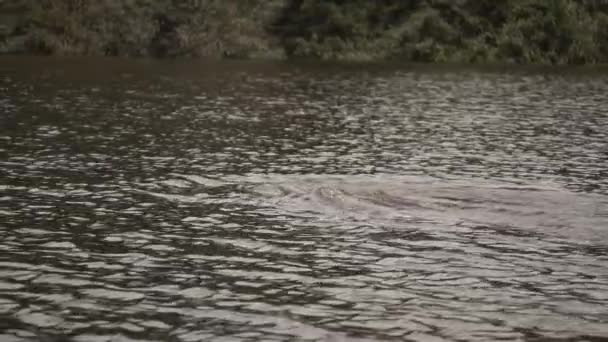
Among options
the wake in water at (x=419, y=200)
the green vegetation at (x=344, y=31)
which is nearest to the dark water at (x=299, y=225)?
the wake in water at (x=419, y=200)

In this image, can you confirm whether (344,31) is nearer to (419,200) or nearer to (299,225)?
(419,200)

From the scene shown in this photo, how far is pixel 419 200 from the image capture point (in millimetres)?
20125

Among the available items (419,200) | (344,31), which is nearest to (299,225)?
(419,200)

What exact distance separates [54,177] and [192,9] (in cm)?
6254

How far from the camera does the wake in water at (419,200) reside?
18.4m

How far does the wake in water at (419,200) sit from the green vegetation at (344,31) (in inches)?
2376

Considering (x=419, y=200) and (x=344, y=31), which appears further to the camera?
(x=344, y=31)

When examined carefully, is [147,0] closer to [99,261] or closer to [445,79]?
[445,79]

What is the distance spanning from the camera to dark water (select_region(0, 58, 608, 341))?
12047mm

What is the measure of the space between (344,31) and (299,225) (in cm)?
7024

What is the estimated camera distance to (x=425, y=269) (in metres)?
14.7

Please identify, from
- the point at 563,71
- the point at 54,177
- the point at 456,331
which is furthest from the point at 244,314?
the point at 563,71

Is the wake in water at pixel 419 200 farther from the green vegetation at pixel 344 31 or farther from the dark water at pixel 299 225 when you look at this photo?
the green vegetation at pixel 344 31

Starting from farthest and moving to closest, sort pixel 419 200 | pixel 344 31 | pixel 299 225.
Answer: pixel 344 31 → pixel 419 200 → pixel 299 225
